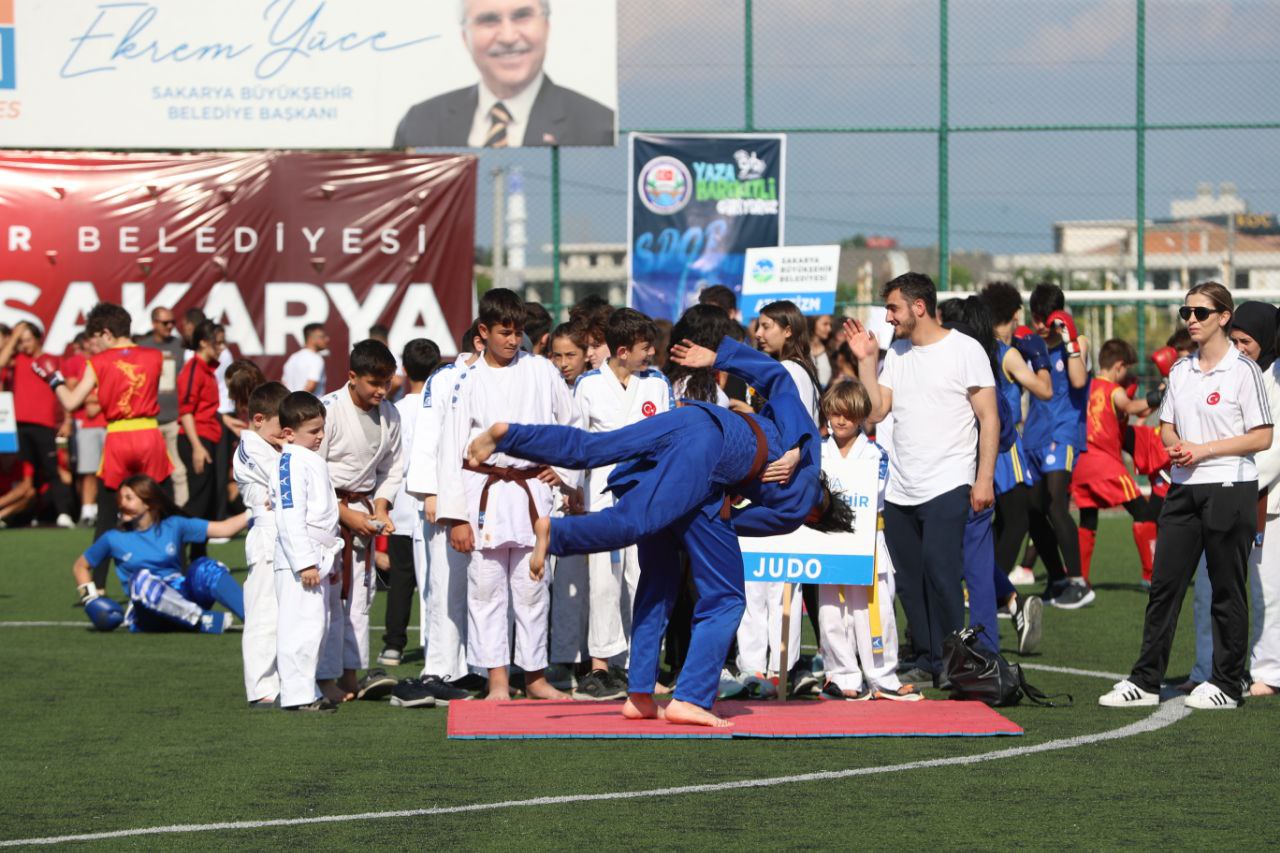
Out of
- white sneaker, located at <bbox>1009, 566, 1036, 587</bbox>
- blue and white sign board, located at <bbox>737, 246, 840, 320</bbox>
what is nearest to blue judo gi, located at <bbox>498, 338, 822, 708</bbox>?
white sneaker, located at <bbox>1009, 566, 1036, 587</bbox>

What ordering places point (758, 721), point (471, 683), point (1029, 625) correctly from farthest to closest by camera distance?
point (1029, 625) → point (471, 683) → point (758, 721)

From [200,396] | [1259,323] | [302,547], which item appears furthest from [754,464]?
[200,396]

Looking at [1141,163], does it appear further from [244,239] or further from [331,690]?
[331,690]

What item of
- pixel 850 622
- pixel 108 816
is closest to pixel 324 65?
pixel 850 622

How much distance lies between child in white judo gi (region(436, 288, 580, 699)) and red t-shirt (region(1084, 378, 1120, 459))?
244 inches

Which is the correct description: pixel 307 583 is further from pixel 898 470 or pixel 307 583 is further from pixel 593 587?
pixel 898 470

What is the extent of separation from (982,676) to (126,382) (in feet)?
23.2

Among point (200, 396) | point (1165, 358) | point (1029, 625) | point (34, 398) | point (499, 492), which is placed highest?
point (1165, 358)

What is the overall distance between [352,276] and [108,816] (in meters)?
13.6

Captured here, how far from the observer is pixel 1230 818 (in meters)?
6.09

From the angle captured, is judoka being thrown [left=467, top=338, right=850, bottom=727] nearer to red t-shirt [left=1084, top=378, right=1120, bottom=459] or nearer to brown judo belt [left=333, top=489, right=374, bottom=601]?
brown judo belt [left=333, top=489, right=374, bottom=601]

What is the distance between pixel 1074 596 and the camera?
12938 millimetres

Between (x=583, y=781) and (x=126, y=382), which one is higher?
(x=126, y=382)

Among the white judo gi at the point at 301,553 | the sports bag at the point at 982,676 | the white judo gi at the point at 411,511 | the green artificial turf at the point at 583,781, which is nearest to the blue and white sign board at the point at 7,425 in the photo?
the white judo gi at the point at 411,511
